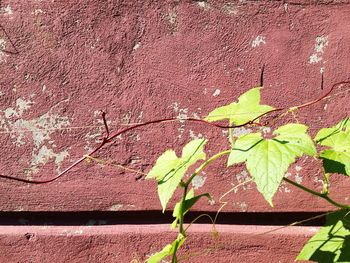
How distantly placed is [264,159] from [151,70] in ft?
1.74

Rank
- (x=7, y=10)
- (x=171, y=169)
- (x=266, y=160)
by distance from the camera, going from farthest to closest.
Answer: (x=7, y=10), (x=171, y=169), (x=266, y=160)

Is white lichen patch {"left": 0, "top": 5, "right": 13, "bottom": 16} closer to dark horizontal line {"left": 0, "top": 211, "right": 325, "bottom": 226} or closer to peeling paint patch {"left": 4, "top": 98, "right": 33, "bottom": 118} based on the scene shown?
peeling paint patch {"left": 4, "top": 98, "right": 33, "bottom": 118}

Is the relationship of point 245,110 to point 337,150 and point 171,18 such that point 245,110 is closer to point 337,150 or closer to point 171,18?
point 337,150

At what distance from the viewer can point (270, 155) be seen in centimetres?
101

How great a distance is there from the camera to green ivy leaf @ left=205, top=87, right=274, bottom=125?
1177mm

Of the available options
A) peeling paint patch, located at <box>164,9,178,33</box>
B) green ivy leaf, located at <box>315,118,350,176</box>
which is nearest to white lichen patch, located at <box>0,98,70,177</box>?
peeling paint patch, located at <box>164,9,178,33</box>

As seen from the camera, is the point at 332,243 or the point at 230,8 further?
the point at 230,8

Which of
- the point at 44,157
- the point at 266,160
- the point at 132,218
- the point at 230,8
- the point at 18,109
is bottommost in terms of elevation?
the point at 132,218

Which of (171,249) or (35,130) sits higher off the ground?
(35,130)

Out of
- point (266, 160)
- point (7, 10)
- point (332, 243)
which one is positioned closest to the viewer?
point (266, 160)

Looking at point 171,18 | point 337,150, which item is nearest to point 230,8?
point 171,18

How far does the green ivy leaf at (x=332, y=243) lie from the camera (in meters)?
1.26

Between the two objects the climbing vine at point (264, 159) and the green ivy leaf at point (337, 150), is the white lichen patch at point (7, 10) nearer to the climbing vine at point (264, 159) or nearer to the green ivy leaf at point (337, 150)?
the climbing vine at point (264, 159)

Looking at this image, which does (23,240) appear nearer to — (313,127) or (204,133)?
(204,133)
